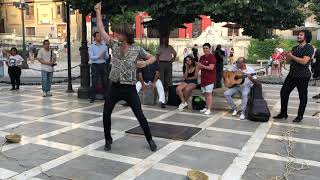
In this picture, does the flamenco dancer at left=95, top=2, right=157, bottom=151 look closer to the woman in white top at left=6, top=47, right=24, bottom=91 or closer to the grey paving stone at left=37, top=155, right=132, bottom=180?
the grey paving stone at left=37, top=155, right=132, bottom=180

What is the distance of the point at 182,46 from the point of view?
35594 millimetres

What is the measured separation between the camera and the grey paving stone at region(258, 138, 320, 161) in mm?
5844

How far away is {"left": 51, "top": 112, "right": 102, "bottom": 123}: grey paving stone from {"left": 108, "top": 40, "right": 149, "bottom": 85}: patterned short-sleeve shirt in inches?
101

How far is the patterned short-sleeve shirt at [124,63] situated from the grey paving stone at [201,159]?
3.83ft

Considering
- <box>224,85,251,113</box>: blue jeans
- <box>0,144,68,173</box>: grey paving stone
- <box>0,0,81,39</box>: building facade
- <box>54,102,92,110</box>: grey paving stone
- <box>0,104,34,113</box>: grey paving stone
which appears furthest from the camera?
<box>0,0,81,39</box>: building facade

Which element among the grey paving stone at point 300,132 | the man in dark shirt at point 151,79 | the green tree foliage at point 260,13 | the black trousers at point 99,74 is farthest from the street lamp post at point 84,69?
the grey paving stone at point 300,132

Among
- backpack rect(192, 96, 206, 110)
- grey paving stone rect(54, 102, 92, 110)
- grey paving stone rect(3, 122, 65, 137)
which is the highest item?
backpack rect(192, 96, 206, 110)

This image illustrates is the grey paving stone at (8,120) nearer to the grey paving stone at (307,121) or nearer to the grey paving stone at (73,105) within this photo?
the grey paving stone at (73,105)

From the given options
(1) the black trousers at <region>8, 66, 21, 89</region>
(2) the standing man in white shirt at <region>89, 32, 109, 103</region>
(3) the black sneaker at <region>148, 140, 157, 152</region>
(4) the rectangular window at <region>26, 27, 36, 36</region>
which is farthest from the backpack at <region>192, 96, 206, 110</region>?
(4) the rectangular window at <region>26, 27, 36, 36</region>

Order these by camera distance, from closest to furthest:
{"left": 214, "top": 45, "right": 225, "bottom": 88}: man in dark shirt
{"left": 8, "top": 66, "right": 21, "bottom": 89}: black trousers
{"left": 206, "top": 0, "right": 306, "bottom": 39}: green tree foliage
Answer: {"left": 206, "top": 0, "right": 306, "bottom": 39}: green tree foliage < {"left": 214, "top": 45, "right": 225, "bottom": 88}: man in dark shirt < {"left": 8, "top": 66, "right": 21, "bottom": 89}: black trousers

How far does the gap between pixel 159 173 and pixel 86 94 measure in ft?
20.0

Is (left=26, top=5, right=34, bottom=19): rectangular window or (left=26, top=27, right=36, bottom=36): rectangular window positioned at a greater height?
(left=26, top=5, right=34, bottom=19): rectangular window

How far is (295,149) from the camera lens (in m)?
6.13

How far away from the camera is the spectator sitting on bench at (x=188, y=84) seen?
9227 millimetres
